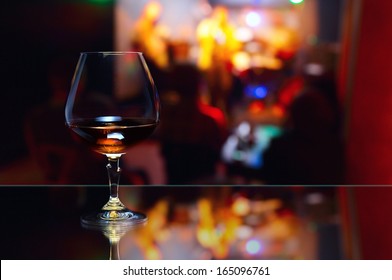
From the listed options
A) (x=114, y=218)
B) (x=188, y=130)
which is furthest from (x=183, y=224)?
(x=188, y=130)

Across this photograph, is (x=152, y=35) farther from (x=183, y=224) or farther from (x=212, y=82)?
(x=183, y=224)

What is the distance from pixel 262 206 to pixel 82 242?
226mm

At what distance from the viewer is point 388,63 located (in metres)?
1.51

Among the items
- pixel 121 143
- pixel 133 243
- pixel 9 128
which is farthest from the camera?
pixel 9 128

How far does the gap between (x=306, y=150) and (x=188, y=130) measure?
26 centimetres

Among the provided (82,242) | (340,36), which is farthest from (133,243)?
(340,36)

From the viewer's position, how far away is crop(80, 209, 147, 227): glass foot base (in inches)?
24.1

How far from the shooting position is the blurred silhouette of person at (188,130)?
1.45 m

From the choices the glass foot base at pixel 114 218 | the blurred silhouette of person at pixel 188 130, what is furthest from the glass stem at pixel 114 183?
the blurred silhouette of person at pixel 188 130

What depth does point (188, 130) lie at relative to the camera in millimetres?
1470

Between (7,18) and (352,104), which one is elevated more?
(7,18)

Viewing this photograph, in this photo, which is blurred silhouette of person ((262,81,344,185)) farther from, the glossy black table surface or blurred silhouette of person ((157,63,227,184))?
the glossy black table surface

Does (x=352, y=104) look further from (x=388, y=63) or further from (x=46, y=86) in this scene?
(x=46, y=86)

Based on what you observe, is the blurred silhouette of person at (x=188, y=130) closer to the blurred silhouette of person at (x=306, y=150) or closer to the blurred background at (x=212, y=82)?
the blurred background at (x=212, y=82)
